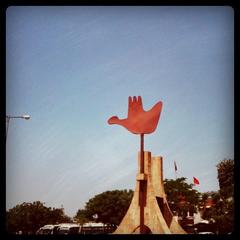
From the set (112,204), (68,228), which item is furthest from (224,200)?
(68,228)

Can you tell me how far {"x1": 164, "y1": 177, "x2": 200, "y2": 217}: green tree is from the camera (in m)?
11.4

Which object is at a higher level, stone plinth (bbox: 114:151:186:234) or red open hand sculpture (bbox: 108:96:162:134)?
red open hand sculpture (bbox: 108:96:162:134)

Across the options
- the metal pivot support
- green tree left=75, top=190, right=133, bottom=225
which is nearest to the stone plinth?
the metal pivot support

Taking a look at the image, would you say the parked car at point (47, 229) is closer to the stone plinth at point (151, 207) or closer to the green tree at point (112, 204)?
the green tree at point (112, 204)

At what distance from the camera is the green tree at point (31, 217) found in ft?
33.1

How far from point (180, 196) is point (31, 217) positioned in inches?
126

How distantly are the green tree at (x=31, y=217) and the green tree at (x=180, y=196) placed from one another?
6.96ft

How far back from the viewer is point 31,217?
10961 millimetres

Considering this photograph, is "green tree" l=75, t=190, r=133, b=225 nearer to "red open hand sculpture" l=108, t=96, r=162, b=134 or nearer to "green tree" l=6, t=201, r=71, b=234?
"green tree" l=6, t=201, r=71, b=234

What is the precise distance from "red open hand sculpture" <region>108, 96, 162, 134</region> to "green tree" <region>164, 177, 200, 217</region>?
116 cm

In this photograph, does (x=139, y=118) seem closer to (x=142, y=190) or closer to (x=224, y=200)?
(x=142, y=190)
